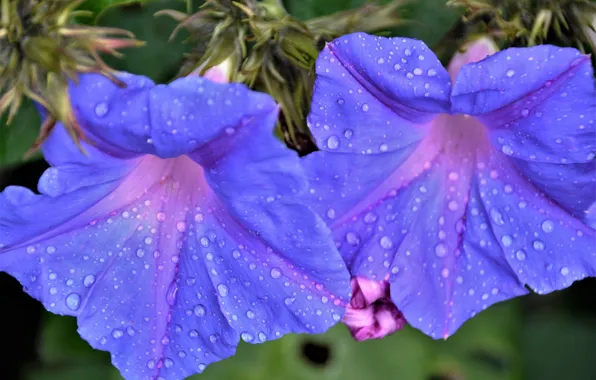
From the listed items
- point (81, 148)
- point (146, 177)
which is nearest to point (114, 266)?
point (146, 177)

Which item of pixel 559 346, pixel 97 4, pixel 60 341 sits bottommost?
pixel 559 346

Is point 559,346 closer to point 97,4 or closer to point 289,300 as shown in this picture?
point 289,300

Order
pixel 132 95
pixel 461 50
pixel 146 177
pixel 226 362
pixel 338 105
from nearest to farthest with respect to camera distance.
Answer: pixel 132 95, pixel 338 105, pixel 461 50, pixel 146 177, pixel 226 362

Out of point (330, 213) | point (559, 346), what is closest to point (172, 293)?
point (330, 213)

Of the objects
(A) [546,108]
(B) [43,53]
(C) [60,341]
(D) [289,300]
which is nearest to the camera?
(B) [43,53]

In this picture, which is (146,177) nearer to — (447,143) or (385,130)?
(385,130)

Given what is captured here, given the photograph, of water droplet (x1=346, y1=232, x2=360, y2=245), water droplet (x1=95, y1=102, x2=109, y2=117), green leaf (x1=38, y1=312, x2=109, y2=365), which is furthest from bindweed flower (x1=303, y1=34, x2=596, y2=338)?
green leaf (x1=38, y1=312, x2=109, y2=365)
